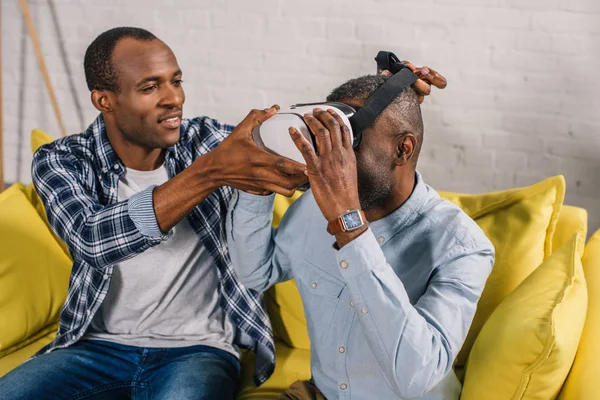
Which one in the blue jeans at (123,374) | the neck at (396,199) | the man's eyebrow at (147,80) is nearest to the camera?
the neck at (396,199)

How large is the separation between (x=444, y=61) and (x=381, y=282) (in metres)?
1.43

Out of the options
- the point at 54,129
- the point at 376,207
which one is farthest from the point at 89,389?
the point at 54,129

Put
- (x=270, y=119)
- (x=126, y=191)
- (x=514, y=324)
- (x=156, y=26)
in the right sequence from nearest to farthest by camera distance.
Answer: (x=270, y=119) → (x=514, y=324) → (x=126, y=191) → (x=156, y=26)

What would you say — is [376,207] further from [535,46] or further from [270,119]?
[535,46]

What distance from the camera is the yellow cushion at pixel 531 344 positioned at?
1351 millimetres

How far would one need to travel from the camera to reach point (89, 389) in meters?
1.68

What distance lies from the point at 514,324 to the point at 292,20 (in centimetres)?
152

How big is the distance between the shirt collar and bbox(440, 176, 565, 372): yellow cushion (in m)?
0.45

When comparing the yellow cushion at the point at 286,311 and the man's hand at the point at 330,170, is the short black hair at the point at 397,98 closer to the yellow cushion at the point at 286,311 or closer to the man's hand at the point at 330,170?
the man's hand at the point at 330,170

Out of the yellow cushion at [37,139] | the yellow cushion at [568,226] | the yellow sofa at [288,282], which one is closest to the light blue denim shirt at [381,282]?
the yellow sofa at [288,282]

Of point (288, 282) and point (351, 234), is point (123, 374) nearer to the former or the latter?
point (288, 282)

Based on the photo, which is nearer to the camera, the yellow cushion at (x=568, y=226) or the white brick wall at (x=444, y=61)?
the yellow cushion at (x=568, y=226)

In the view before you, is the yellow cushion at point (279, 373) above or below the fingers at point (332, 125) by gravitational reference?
below

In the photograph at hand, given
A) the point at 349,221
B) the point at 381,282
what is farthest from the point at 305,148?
the point at 381,282
